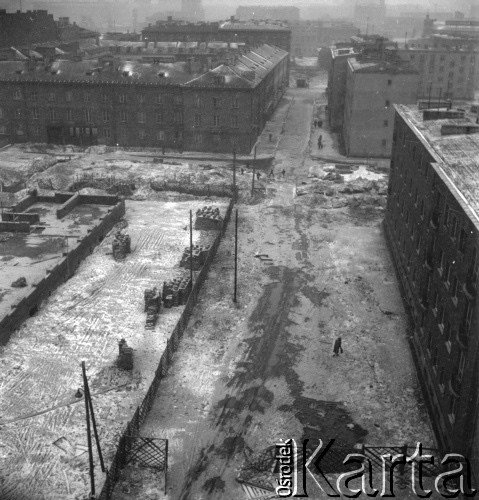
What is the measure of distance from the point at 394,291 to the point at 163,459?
19800mm

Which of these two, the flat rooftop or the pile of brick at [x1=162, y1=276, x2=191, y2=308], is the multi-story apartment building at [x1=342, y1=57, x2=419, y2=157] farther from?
the pile of brick at [x1=162, y1=276, x2=191, y2=308]

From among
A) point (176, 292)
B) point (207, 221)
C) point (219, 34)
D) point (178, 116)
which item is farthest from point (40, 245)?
point (219, 34)

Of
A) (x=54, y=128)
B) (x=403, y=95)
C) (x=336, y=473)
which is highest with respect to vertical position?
(x=403, y=95)

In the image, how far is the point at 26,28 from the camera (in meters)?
102

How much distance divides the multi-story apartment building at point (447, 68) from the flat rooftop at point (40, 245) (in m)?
73.6

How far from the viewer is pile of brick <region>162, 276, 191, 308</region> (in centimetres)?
3388

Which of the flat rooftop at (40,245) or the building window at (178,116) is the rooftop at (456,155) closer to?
the flat rooftop at (40,245)

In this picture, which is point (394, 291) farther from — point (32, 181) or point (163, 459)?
point (32, 181)

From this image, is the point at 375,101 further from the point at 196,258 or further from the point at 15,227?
the point at 15,227

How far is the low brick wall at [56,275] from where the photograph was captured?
3064 centimetres

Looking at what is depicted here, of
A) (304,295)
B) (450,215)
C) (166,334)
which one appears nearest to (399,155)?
(304,295)

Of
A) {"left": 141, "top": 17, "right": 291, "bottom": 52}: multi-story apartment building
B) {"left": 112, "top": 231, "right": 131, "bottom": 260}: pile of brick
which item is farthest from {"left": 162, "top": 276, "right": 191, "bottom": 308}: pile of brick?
{"left": 141, "top": 17, "right": 291, "bottom": 52}: multi-story apartment building

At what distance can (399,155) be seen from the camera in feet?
133

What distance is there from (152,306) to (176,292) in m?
1.73
